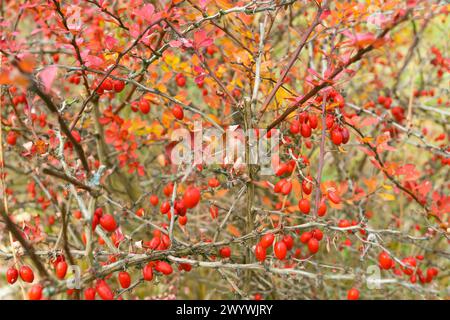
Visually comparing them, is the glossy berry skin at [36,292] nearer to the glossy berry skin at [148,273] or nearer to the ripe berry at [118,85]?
the glossy berry skin at [148,273]

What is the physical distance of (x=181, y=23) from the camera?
1636 mm

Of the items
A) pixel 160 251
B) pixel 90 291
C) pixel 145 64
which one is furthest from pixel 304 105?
pixel 90 291

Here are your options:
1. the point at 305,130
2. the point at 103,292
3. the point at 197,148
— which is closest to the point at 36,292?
the point at 103,292

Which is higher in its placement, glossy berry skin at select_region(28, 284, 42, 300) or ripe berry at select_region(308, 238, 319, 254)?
ripe berry at select_region(308, 238, 319, 254)

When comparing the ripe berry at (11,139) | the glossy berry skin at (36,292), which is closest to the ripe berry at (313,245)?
the glossy berry skin at (36,292)

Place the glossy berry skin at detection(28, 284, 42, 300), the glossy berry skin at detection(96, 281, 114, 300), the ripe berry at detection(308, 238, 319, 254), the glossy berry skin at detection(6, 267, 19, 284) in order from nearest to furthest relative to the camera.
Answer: the glossy berry skin at detection(28, 284, 42, 300) < the glossy berry skin at detection(96, 281, 114, 300) < the glossy berry skin at detection(6, 267, 19, 284) < the ripe berry at detection(308, 238, 319, 254)

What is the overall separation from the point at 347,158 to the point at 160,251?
2049 millimetres

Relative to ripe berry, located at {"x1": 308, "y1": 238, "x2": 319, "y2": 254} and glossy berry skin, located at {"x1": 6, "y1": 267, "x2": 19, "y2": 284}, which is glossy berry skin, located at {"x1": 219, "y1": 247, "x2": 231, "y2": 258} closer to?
ripe berry, located at {"x1": 308, "y1": 238, "x2": 319, "y2": 254}

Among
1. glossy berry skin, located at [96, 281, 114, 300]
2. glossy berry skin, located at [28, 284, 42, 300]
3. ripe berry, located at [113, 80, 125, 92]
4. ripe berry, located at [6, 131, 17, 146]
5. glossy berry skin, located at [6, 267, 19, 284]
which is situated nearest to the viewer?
glossy berry skin, located at [28, 284, 42, 300]

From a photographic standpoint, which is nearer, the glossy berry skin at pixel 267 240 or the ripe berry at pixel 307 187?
the glossy berry skin at pixel 267 240

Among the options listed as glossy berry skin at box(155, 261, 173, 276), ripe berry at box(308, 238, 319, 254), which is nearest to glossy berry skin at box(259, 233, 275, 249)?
ripe berry at box(308, 238, 319, 254)

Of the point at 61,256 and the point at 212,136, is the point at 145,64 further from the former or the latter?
the point at 61,256

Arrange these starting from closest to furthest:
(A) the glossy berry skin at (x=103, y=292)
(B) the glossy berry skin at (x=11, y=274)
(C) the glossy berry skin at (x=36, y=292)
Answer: (C) the glossy berry skin at (x=36, y=292)
(A) the glossy berry skin at (x=103, y=292)
(B) the glossy berry skin at (x=11, y=274)

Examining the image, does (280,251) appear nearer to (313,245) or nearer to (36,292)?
(313,245)
